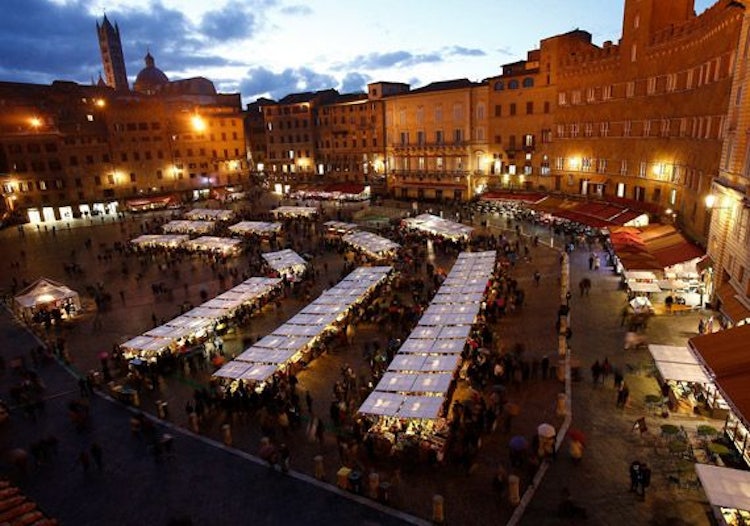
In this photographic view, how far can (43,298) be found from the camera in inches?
1130

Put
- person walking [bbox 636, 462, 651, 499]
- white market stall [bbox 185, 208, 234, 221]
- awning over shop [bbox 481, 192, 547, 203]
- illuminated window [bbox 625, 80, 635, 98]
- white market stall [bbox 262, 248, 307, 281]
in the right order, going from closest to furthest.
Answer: person walking [bbox 636, 462, 651, 499] < white market stall [bbox 262, 248, 307, 281] < illuminated window [bbox 625, 80, 635, 98] < awning over shop [bbox 481, 192, 547, 203] < white market stall [bbox 185, 208, 234, 221]

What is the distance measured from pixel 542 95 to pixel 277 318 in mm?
38224

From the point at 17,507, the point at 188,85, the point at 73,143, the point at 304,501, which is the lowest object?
the point at 304,501

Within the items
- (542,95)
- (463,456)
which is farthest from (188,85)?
(463,456)

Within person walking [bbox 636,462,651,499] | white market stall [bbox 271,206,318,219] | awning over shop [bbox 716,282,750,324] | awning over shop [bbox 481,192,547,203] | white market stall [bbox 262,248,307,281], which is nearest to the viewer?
person walking [bbox 636,462,651,499]

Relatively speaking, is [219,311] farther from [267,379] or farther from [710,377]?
[710,377]

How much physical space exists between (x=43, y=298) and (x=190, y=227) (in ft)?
70.4

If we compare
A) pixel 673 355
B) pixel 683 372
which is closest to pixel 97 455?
Answer: pixel 683 372

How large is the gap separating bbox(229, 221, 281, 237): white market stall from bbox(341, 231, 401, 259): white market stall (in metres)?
8.77

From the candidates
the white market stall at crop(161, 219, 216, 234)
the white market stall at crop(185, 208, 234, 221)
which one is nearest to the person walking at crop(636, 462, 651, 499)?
the white market stall at crop(161, 219, 216, 234)

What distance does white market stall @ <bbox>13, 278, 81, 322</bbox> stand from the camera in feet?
93.7

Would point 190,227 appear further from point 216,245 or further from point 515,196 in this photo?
point 515,196

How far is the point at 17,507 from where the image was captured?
11742 mm

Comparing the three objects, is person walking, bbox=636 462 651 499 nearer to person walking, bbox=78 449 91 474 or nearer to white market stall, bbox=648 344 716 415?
white market stall, bbox=648 344 716 415
